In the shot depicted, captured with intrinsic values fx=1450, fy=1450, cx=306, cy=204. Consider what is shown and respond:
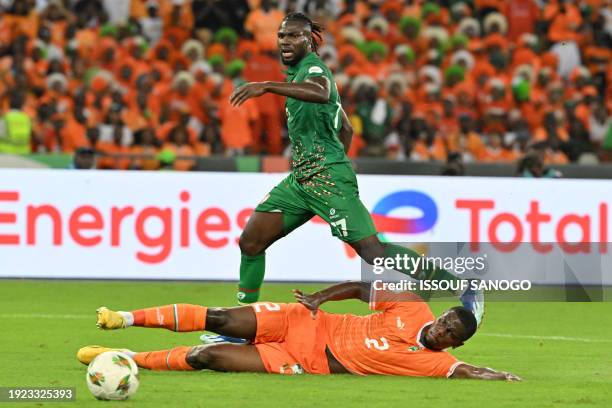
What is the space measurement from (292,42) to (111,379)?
10.7ft

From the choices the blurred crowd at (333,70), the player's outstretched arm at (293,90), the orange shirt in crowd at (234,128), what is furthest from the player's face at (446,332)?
the orange shirt in crowd at (234,128)

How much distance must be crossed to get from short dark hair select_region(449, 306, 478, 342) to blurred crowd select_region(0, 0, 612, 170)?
1045 centimetres

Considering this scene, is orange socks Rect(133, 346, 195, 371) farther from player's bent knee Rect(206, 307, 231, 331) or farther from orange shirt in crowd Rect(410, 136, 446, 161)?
orange shirt in crowd Rect(410, 136, 446, 161)

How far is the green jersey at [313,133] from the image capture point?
10930 millimetres

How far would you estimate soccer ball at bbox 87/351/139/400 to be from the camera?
28.6 feet

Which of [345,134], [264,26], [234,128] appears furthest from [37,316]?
[264,26]

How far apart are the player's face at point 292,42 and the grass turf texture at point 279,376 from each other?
2448 millimetres

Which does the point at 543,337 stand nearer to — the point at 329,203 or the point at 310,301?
the point at 329,203

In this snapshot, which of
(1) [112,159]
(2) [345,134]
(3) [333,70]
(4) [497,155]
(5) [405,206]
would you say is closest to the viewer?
(2) [345,134]

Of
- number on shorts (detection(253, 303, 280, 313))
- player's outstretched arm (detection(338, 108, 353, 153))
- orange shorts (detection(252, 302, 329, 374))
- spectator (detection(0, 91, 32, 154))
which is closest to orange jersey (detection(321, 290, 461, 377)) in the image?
orange shorts (detection(252, 302, 329, 374))

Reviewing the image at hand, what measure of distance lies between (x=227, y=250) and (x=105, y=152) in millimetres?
4311

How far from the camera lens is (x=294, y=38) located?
35.6 ft

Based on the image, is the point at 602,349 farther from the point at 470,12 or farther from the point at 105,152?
the point at 470,12

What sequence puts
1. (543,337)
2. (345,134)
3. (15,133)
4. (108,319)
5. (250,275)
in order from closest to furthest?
(108,319), (250,275), (345,134), (543,337), (15,133)
